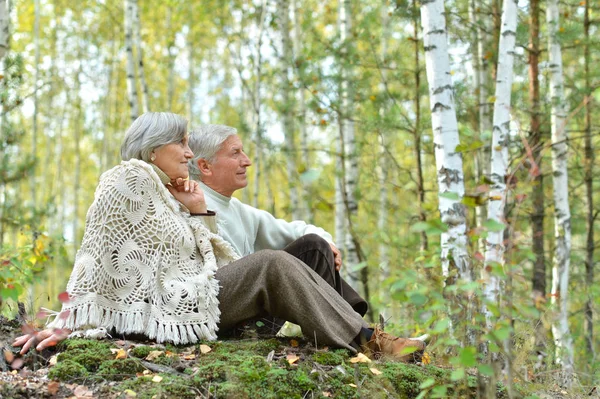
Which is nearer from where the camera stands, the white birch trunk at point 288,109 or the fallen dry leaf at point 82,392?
the fallen dry leaf at point 82,392

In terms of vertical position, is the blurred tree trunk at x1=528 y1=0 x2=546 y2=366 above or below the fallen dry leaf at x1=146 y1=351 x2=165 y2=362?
above

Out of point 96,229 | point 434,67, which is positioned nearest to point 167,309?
point 96,229

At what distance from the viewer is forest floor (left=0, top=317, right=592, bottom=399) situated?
2.93 metres

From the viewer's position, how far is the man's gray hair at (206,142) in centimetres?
418

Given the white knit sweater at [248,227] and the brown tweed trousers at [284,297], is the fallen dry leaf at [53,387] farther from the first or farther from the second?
the white knit sweater at [248,227]

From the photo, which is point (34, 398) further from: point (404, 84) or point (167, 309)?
point (404, 84)

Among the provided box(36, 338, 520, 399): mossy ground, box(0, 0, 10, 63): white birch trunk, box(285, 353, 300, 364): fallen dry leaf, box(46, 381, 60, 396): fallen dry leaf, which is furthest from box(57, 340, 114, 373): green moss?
box(0, 0, 10, 63): white birch trunk

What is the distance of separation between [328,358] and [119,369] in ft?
3.28

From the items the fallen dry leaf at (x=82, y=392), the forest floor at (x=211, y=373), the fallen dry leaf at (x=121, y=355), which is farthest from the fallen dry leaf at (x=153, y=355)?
the fallen dry leaf at (x=82, y=392)

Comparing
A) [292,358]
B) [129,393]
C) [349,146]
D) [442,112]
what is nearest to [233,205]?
[292,358]

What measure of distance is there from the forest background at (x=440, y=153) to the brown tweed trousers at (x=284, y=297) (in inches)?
15.4

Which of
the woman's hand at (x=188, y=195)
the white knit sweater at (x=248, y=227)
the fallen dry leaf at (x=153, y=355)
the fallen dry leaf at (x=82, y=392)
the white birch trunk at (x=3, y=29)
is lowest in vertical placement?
the fallen dry leaf at (x=82, y=392)

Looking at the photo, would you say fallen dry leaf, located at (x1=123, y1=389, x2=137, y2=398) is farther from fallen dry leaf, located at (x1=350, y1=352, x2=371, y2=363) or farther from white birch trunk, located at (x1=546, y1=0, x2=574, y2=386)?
white birch trunk, located at (x1=546, y1=0, x2=574, y2=386)

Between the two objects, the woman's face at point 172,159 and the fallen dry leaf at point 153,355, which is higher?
the woman's face at point 172,159
